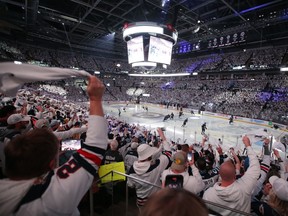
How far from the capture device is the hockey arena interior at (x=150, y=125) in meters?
1.11

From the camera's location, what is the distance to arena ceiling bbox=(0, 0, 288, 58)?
610 inches

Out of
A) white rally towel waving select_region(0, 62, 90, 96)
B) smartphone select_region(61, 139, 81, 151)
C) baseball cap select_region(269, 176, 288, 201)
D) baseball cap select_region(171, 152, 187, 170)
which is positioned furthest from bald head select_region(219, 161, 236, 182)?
smartphone select_region(61, 139, 81, 151)

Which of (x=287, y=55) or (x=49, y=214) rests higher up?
(x=287, y=55)

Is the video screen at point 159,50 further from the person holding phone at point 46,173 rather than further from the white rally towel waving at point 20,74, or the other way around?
the person holding phone at point 46,173

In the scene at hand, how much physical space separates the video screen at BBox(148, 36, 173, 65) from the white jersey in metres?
12.1

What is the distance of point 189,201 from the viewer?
79 cm

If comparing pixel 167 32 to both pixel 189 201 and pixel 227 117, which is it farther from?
pixel 227 117

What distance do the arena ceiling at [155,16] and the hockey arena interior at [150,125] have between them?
0.56 feet

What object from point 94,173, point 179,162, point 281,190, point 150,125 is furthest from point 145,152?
point 150,125

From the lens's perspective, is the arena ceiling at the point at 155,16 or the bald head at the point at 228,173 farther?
the arena ceiling at the point at 155,16

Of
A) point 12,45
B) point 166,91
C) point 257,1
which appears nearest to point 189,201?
point 257,1

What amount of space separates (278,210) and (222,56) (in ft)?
130

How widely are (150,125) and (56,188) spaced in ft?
66.7

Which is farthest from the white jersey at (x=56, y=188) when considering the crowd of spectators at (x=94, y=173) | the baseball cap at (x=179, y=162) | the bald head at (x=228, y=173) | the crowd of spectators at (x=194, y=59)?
the crowd of spectators at (x=194, y=59)
